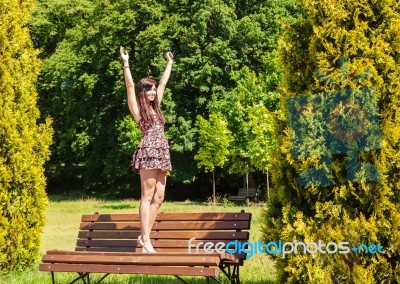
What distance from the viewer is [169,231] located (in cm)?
696

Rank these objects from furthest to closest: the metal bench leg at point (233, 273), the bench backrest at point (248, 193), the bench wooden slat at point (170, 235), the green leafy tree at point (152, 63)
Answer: the green leafy tree at point (152, 63) → the bench backrest at point (248, 193) → the bench wooden slat at point (170, 235) → the metal bench leg at point (233, 273)

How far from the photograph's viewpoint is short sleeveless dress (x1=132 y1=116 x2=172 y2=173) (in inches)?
247

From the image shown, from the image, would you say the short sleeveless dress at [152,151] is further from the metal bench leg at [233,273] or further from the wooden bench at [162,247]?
the metal bench leg at [233,273]

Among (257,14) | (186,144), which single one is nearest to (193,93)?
(186,144)

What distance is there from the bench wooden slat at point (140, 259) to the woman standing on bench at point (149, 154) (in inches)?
26.8

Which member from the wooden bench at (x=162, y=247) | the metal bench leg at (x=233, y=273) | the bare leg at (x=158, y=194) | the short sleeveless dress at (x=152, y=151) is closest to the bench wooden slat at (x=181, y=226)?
the wooden bench at (x=162, y=247)

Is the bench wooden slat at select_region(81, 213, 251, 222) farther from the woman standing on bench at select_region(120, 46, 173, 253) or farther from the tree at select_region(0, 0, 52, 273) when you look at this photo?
the tree at select_region(0, 0, 52, 273)

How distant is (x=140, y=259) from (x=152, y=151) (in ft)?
4.29

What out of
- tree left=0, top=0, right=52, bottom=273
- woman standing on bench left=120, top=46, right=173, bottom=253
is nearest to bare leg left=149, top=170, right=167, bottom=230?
woman standing on bench left=120, top=46, right=173, bottom=253

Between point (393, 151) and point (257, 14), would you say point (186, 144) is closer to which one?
point (257, 14)

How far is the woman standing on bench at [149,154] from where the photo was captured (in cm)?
628

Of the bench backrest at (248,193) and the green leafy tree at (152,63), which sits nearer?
the bench backrest at (248,193)

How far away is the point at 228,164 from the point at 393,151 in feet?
88.8

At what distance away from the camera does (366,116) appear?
5.41 metres
